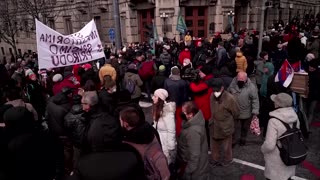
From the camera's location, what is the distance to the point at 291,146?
10.8 feet

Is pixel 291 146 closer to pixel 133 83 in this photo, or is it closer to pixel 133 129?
pixel 133 129

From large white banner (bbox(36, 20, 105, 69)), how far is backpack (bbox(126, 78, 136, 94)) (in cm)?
97

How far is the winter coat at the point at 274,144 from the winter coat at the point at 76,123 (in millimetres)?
2468

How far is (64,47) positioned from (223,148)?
12.8ft

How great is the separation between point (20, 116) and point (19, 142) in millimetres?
270

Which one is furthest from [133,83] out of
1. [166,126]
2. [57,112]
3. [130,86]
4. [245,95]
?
[166,126]

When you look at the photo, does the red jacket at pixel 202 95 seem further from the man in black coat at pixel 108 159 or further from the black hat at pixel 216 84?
the man in black coat at pixel 108 159

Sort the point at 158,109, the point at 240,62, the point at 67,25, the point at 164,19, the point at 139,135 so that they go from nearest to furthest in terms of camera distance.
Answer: the point at 139,135, the point at 158,109, the point at 240,62, the point at 164,19, the point at 67,25

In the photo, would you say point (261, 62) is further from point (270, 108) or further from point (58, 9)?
point (58, 9)

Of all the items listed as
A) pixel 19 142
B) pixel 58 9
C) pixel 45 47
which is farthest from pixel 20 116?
pixel 58 9

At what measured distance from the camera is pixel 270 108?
5.45 meters

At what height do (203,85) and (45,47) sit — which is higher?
(45,47)

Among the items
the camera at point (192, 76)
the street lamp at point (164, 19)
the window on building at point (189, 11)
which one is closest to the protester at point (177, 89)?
the camera at point (192, 76)

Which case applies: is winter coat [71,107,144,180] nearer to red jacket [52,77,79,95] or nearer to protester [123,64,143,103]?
red jacket [52,77,79,95]
